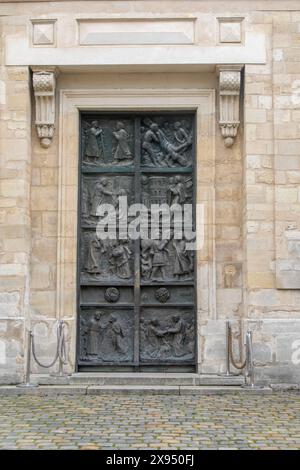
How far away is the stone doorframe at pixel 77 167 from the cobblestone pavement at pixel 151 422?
1.85 metres

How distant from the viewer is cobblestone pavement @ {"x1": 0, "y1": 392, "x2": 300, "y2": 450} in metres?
7.26

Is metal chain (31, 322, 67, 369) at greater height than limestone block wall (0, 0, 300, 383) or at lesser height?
lesser

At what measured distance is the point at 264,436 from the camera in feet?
24.8

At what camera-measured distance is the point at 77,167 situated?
1189cm

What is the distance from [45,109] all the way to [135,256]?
300cm

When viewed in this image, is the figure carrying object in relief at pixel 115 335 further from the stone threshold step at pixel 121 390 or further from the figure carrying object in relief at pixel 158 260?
the stone threshold step at pixel 121 390

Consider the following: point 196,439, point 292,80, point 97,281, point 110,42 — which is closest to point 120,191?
point 97,281

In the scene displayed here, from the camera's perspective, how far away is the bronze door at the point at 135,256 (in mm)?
11789

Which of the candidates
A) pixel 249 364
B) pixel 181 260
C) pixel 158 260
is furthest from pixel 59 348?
pixel 249 364

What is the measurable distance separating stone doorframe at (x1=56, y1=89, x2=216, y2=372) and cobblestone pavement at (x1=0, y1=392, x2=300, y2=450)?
6.08 feet

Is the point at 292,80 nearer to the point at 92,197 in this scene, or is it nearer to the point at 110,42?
the point at 110,42

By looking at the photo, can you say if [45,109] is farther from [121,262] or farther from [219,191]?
[219,191]

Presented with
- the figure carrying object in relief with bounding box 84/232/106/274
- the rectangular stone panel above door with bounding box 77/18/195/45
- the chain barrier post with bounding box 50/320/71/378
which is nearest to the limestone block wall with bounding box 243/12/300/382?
the rectangular stone panel above door with bounding box 77/18/195/45

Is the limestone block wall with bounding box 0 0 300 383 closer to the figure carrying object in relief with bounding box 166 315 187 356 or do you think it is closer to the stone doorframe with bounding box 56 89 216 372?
the stone doorframe with bounding box 56 89 216 372
